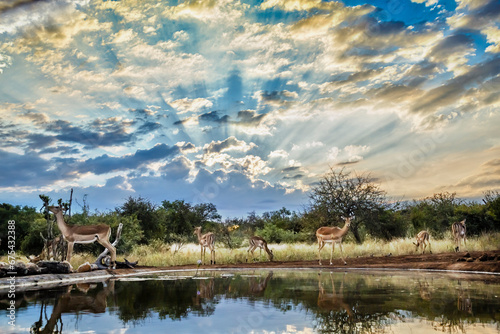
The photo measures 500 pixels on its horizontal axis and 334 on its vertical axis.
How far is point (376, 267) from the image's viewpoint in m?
17.6

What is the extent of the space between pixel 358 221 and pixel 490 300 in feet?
71.0

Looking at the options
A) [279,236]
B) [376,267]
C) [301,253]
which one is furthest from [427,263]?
[279,236]

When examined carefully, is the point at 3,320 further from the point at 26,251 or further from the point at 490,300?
the point at 26,251

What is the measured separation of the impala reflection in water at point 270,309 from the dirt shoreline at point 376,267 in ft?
7.64

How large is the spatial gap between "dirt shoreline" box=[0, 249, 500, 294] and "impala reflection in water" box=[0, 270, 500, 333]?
91.7 inches

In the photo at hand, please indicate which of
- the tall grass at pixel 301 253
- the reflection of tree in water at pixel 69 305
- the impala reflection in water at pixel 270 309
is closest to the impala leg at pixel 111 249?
the tall grass at pixel 301 253

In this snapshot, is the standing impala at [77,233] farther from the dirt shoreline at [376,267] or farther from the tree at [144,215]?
the tree at [144,215]

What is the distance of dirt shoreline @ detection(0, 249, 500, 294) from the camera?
42.0ft

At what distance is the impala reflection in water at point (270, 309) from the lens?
601 cm

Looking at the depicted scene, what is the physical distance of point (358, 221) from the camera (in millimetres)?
29203

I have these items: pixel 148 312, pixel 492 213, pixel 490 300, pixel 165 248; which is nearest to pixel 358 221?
pixel 492 213

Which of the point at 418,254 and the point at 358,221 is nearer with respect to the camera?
the point at 418,254

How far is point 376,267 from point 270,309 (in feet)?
37.6

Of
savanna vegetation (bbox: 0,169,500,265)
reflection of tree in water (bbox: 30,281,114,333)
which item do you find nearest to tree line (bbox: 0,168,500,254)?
savanna vegetation (bbox: 0,169,500,265)
